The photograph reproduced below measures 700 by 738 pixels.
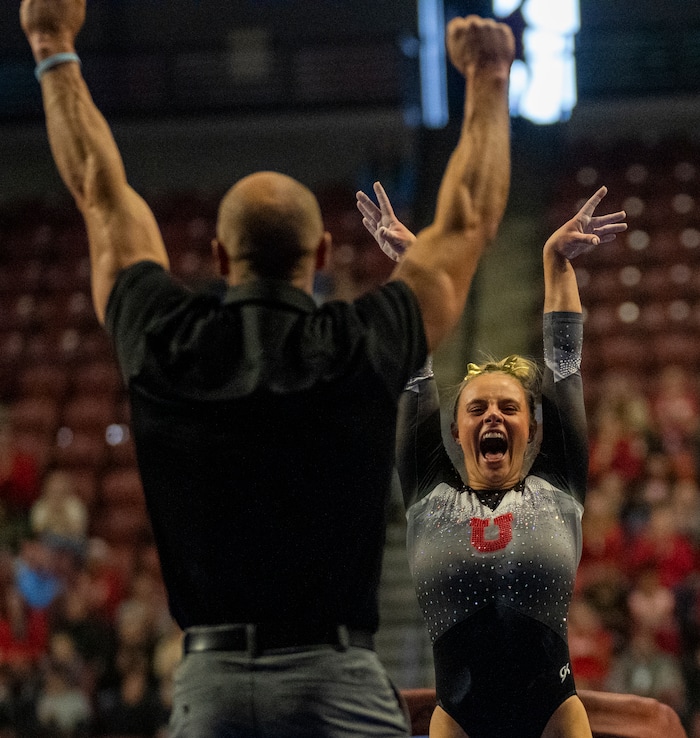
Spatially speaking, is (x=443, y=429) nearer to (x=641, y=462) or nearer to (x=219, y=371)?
(x=219, y=371)

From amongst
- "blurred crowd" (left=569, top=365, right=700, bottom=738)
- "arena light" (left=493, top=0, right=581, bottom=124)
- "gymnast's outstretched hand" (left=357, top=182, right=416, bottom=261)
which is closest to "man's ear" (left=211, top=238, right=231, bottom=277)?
"gymnast's outstretched hand" (left=357, top=182, right=416, bottom=261)

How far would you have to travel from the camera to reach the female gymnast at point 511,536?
7.93 feet

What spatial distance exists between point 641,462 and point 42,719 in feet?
10.6

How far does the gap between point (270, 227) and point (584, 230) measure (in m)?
0.99

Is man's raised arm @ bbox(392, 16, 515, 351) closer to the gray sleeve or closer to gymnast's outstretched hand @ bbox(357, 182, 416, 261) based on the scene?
gymnast's outstretched hand @ bbox(357, 182, 416, 261)

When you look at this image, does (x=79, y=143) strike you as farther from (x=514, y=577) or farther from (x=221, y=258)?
(x=514, y=577)

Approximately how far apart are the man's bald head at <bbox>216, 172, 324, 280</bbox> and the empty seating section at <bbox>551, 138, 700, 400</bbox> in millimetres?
5498

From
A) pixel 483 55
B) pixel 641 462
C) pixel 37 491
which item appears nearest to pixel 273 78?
pixel 37 491

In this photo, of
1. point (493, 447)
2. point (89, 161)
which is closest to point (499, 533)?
point (493, 447)

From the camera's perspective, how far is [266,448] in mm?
1535

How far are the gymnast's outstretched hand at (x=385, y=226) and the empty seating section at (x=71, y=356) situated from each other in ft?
15.1

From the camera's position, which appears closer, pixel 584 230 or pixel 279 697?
pixel 279 697

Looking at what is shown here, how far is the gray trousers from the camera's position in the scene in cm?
150

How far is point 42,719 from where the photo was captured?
5.33 meters
